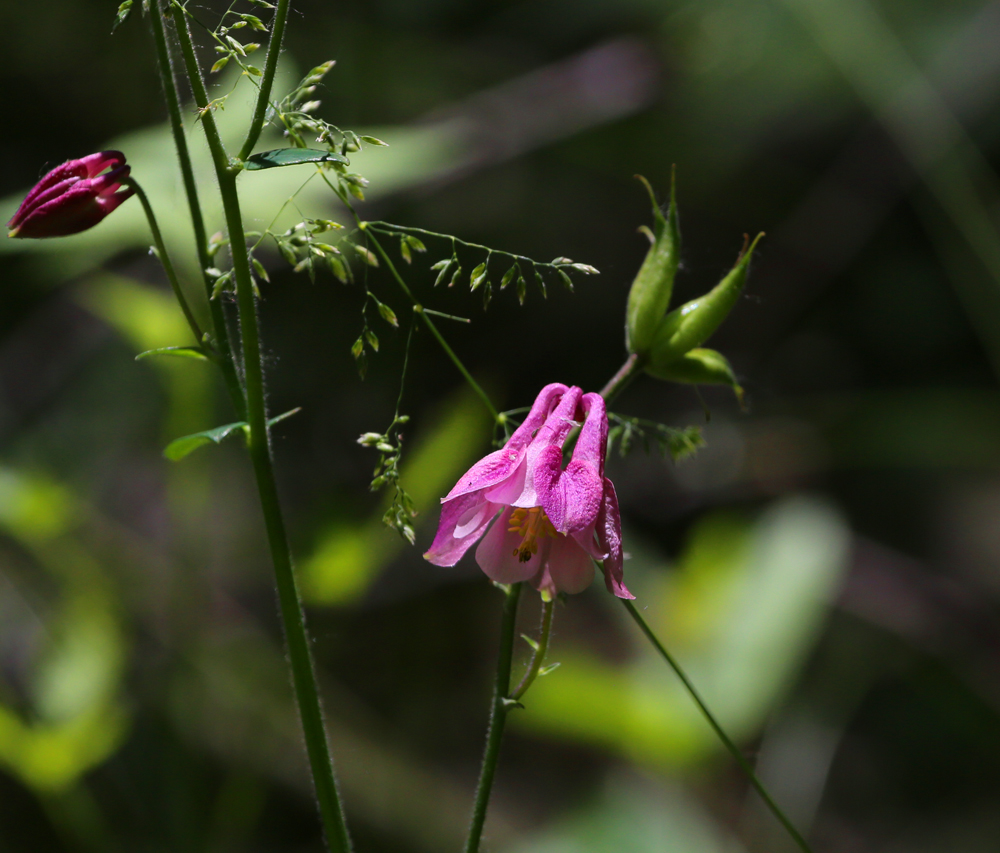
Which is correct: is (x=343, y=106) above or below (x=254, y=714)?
above

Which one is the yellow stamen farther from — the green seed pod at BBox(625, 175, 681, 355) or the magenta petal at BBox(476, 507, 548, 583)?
the green seed pod at BBox(625, 175, 681, 355)

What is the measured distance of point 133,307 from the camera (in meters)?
1.94

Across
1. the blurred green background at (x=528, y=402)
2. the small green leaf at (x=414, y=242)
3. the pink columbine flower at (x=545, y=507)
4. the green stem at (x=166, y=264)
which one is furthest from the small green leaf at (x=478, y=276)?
the blurred green background at (x=528, y=402)

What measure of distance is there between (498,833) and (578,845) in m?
1.22

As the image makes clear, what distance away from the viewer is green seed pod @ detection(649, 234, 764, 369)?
0.95m

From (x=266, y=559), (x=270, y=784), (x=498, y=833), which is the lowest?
(x=498, y=833)

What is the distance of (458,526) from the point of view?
2.86 ft

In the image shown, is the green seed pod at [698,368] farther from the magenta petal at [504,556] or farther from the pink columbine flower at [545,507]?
the magenta petal at [504,556]

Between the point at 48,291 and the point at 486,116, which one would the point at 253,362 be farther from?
the point at 486,116

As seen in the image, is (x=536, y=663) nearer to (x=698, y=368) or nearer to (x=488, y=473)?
(x=488, y=473)

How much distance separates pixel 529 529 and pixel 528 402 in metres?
3.46

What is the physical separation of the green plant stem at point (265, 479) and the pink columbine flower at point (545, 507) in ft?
0.48

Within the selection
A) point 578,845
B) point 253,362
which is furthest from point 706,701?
point 253,362

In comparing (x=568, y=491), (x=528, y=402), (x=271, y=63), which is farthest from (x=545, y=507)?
(x=528, y=402)
